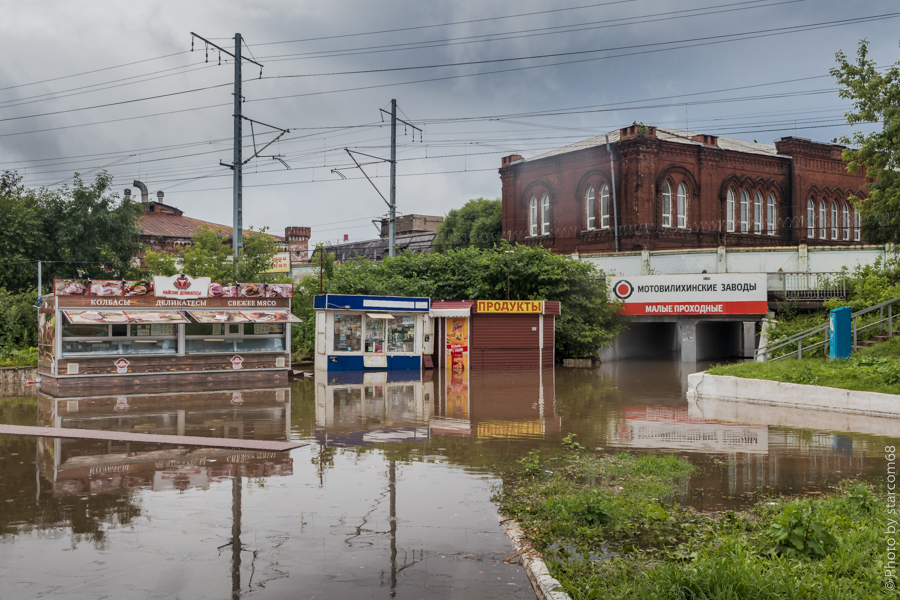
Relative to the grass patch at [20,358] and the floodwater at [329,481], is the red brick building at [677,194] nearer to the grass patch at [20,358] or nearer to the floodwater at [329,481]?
the floodwater at [329,481]

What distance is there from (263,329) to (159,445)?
1185cm

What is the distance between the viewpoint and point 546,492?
29.6 feet

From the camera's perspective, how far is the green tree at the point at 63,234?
35031 mm

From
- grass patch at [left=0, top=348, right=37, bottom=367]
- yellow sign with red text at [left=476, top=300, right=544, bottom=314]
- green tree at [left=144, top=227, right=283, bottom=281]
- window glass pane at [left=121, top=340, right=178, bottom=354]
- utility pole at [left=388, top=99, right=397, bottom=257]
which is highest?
utility pole at [left=388, top=99, right=397, bottom=257]

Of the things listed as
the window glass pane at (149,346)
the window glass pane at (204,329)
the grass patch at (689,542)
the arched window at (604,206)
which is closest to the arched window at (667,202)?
the arched window at (604,206)

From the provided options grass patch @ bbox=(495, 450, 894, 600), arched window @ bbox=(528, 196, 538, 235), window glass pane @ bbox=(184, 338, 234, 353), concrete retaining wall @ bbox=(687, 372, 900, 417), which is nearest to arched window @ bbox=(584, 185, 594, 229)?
arched window @ bbox=(528, 196, 538, 235)

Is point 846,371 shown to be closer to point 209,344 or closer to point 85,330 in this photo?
point 209,344

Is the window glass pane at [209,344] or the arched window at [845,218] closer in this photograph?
the window glass pane at [209,344]

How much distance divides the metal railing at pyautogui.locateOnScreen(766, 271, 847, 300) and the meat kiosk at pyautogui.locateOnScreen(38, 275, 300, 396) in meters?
21.3

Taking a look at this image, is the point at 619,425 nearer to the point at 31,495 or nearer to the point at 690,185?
the point at 31,495

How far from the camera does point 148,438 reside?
13.4m

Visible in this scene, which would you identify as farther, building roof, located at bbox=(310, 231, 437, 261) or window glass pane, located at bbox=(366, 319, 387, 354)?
building roof, located at bbox=(310, 231, 437, 261)

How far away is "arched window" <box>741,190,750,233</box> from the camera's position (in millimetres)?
49244

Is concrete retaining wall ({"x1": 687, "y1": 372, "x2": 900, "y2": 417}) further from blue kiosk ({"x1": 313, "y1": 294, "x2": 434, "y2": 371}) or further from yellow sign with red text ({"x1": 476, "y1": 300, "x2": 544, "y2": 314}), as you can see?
blue kiosk ({"x1": 313, "y1": 294, "x2": 434, "y2": 371})
